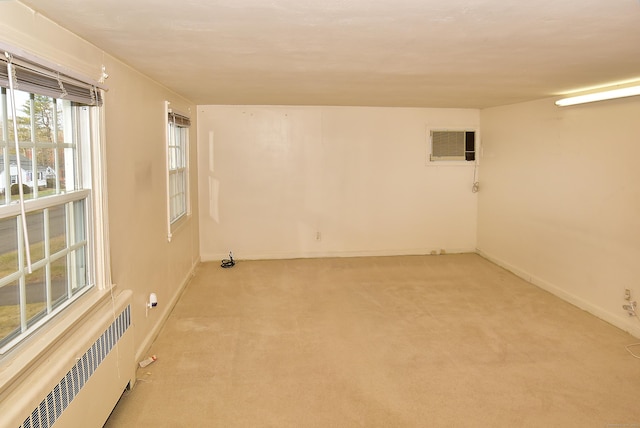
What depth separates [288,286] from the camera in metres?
4.92

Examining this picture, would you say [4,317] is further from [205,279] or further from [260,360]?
[205,279]

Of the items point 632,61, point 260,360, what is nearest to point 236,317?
point 260,360

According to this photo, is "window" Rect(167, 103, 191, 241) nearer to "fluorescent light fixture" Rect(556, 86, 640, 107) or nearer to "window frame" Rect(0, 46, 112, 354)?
"window frame" Rect(0, 46, 112, 354)

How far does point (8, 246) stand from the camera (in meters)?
1.77

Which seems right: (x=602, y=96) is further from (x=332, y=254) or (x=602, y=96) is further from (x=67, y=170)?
(x=67, y=170)

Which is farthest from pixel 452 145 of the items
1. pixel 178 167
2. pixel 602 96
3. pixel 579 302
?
pixel 178 167

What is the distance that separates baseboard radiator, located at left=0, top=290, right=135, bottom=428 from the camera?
5.26ft

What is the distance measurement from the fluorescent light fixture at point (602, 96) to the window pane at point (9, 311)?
424cm

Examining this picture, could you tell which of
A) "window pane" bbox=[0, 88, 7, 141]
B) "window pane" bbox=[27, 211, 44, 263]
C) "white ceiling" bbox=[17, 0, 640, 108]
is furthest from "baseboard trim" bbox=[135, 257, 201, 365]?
"white ceiling" bbox=[17, 0, 640, 108]

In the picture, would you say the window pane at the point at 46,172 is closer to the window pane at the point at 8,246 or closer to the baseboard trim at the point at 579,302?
the window pane at the point at 8,246

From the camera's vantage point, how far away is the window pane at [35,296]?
1.92 m

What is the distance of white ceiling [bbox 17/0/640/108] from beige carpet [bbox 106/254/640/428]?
6.84 ft

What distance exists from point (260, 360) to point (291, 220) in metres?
3.14

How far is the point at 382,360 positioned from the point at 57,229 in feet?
7.34
